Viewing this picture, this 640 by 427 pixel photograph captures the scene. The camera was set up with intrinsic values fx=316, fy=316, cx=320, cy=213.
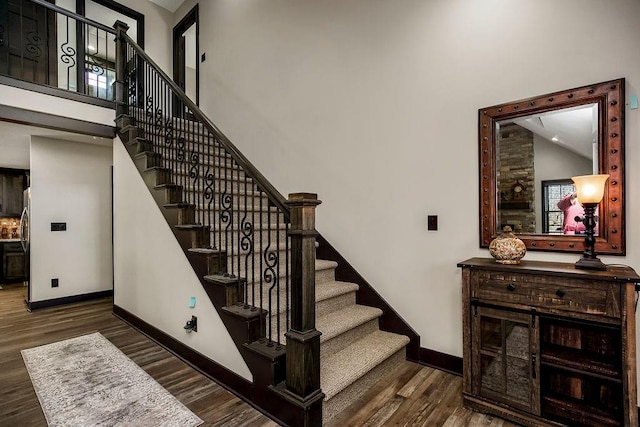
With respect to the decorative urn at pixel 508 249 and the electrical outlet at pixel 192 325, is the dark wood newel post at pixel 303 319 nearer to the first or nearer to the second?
the electrical outlet at pixel 192 325

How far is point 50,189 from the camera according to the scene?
14.4 ft

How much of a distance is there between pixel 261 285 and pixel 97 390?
4.67ft

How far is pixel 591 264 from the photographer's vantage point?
5.74 feet

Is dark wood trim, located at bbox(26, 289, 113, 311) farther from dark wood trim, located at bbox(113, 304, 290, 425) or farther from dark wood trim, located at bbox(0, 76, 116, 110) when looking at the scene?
dark wood trim, located at bbox(0, 76, 116, 110)

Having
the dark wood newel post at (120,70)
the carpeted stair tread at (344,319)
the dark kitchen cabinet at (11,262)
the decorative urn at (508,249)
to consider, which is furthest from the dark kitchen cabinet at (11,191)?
the decorative urn at (508,249)

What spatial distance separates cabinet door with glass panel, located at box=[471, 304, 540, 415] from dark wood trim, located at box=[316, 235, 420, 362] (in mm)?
700

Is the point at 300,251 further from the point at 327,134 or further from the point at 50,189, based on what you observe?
the point at 50,189

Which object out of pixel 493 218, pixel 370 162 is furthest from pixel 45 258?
pixel 493 218

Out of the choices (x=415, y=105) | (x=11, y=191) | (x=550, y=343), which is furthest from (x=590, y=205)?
(x=11, y=191)

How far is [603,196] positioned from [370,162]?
1.64 metres

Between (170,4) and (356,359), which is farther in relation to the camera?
(170,4)

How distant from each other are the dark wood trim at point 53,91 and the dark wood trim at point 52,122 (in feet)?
0.77

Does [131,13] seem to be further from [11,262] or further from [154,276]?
[11,262]

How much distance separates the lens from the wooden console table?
1575mm
